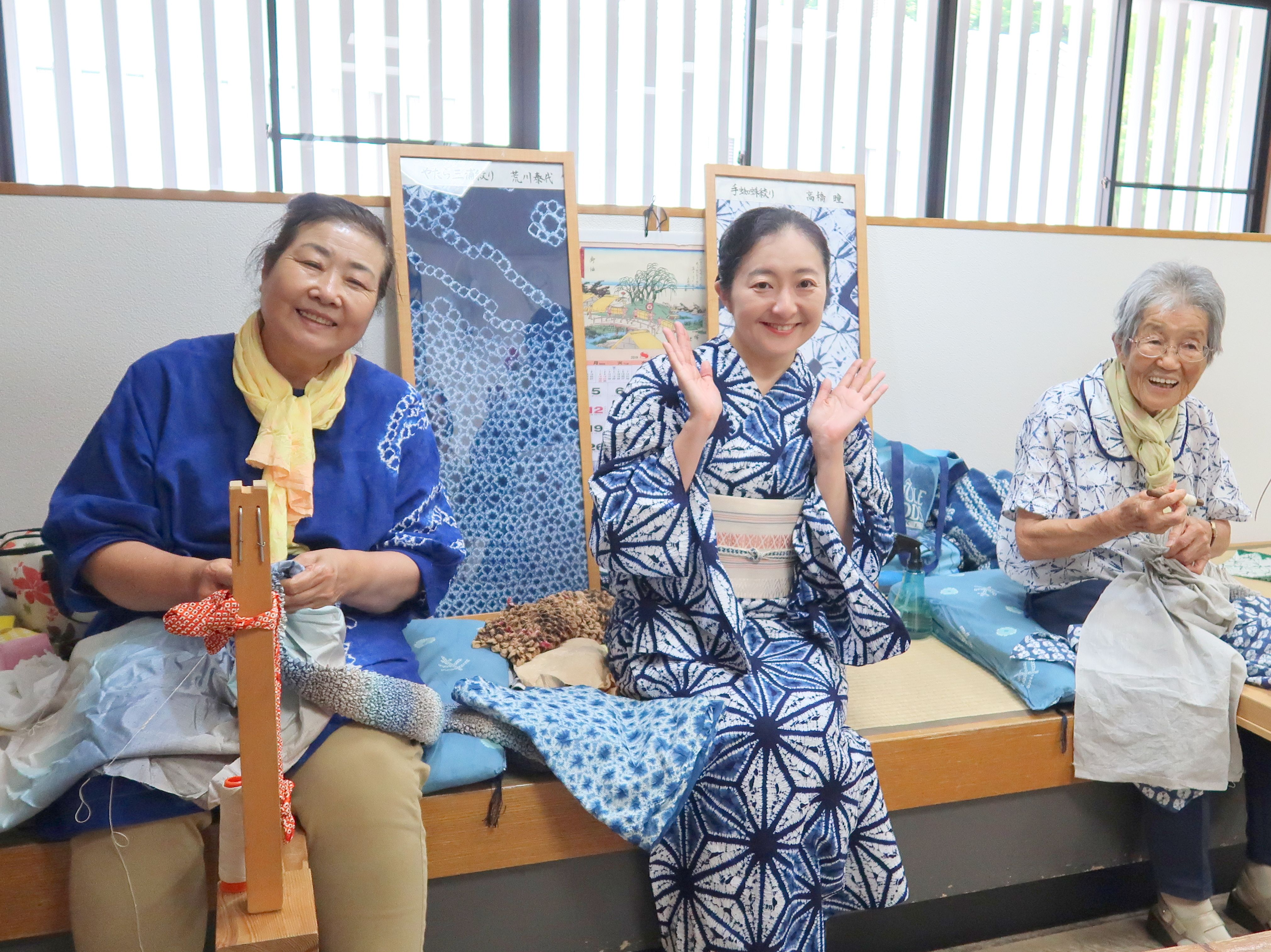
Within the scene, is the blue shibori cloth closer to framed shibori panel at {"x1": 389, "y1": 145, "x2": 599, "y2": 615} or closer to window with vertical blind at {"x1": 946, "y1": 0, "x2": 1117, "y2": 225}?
framed shibori panel at {"x1": 389, "y1": 145, "x2": 599, "y2": 615}

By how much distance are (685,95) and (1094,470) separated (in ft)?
6.90

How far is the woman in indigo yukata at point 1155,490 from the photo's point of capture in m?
1.67

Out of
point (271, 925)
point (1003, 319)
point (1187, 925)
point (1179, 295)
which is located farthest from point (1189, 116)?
point (271, 925)

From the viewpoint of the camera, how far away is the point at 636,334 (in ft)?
7.72

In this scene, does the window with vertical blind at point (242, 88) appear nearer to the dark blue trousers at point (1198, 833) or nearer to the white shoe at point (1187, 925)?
the dark blue trousers at point (1198, 833)

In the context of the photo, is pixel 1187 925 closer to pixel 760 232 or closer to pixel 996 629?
pixel 996 629

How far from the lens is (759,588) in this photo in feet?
5.19

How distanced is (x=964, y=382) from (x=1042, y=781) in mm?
1371

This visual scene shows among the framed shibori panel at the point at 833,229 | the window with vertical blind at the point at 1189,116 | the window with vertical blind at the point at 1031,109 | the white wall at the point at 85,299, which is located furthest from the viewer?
the window with vertical blind at the point at 1189,116

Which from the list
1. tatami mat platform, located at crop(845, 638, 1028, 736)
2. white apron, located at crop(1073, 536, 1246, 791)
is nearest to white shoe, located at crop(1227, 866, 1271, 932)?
white apron, located at crop(1073, 536, 1246, 791)

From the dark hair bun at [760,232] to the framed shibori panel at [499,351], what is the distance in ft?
2.48

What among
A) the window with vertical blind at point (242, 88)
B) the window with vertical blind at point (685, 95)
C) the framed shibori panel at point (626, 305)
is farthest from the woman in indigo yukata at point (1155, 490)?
the window with vertical blind at point (242, 88)

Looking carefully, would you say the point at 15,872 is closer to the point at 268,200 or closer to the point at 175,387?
the point at 175,387

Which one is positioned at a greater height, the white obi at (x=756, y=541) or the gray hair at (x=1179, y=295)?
the gray hair at (x=1179, y=295)
